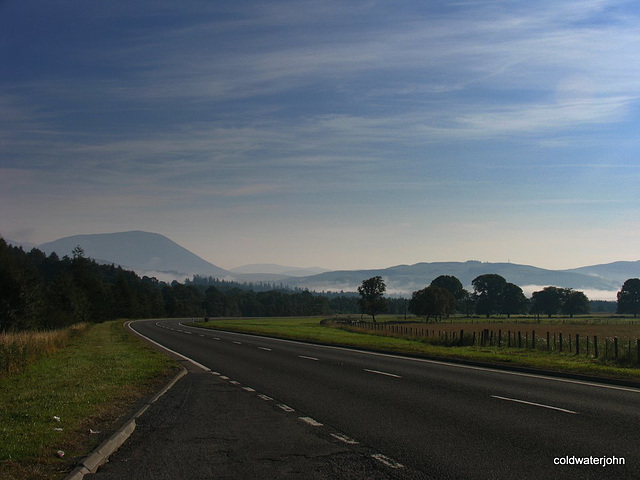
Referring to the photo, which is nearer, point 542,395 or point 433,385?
point 542,395

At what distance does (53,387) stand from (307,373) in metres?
7.53

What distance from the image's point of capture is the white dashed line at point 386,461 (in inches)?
297

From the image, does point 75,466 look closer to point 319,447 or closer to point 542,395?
point 319,447

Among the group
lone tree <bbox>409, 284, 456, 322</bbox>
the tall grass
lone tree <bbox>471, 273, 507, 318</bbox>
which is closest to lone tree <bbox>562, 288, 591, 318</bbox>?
lone tree <bbox>471, 273, 507, 318</bbox>

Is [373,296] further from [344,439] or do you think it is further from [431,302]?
[344,439]

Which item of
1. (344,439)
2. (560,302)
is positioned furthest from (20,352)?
(560,302)

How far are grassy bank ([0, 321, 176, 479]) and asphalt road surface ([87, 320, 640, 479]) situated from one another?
740 millimetres

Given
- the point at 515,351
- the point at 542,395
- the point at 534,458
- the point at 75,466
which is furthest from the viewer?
the point at 515,351

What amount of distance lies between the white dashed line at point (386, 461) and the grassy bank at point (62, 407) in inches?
156

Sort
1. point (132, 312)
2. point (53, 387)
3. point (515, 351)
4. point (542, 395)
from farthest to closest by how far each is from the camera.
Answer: point (132, 312) < point (515, 351) < point (53, 387) < point (542, 395)

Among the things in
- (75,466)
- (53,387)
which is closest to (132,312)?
(53,387)

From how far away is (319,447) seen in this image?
8.63 m

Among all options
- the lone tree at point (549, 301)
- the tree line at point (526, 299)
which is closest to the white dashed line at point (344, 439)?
the tree line at point (526, 299)

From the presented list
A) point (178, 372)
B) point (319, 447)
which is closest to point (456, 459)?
point (319, 447)
